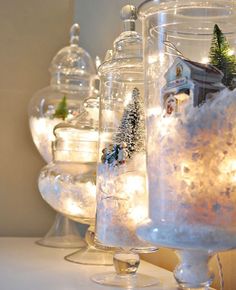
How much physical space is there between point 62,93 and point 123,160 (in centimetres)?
54

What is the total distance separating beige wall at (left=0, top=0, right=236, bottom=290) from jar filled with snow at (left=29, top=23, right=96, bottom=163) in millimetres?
92

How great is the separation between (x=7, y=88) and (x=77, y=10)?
30cm

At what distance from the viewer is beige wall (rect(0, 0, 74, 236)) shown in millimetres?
1375

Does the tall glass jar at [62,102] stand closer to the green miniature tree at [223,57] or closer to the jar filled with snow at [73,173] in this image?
the jar filled with snow at [73,173]

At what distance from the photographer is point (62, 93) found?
1.29 metres

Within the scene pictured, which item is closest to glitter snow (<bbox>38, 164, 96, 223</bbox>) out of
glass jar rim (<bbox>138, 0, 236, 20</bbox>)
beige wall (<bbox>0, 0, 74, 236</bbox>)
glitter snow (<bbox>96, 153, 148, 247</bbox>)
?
glitter snow (<bbox>96, 153, 148, 247</bbox>)

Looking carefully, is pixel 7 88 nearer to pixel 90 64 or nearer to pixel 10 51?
pixel 10 51

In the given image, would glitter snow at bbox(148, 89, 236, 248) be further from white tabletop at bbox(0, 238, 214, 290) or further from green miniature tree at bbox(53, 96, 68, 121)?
green miniature tree at bbox(53, 96, 68, 121)

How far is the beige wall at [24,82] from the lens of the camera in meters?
1.37

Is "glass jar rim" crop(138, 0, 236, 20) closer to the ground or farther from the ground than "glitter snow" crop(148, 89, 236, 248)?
farther from the ground

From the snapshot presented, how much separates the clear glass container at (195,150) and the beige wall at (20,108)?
76 centimetres

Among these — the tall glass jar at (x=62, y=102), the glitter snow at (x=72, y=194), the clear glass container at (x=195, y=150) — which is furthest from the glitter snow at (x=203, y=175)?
the tall glass jar at (x=62, y=102)

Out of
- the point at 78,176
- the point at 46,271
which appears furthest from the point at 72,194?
the point at 46,271

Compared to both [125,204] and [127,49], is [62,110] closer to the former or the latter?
[127,49]
